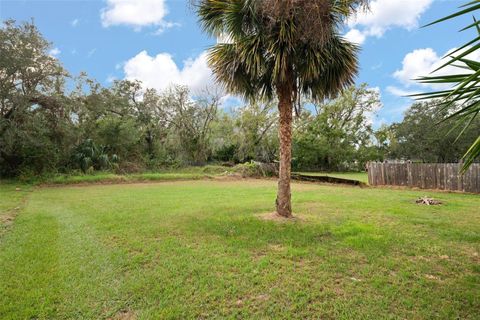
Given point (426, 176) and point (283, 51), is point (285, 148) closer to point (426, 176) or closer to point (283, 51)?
point (283, 51)

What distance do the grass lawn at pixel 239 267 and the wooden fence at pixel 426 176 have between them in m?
5.54

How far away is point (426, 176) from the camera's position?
39.0ft

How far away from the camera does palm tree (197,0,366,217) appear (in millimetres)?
5117

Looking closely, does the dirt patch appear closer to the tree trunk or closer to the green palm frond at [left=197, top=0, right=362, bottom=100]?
the tree trunk

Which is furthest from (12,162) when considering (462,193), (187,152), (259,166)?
(462,193)

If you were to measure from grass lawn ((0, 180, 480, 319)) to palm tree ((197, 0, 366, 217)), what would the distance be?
1.85m

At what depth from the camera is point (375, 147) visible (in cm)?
2875

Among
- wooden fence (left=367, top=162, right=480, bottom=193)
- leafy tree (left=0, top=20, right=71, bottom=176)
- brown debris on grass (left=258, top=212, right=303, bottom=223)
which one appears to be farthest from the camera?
leafy tree (left=0, top=20, right=71, bottom=176)

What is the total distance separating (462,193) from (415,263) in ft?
30.8

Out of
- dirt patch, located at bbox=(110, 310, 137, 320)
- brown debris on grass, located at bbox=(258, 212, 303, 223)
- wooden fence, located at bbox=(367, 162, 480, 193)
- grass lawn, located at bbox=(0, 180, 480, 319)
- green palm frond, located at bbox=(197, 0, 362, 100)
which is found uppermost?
green palm frond, located at bbox=(197, 0, 362, 100)

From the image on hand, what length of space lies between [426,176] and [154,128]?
1912 cm

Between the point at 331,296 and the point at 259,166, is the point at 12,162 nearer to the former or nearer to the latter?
the point at 259,166

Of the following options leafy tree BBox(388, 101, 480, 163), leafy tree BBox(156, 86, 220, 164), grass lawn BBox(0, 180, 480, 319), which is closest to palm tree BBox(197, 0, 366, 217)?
grass lawn BBox(0, 180, 480, 319)

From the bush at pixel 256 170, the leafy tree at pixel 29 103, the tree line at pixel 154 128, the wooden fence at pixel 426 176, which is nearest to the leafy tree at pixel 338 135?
the tree line at pixel 154 128
